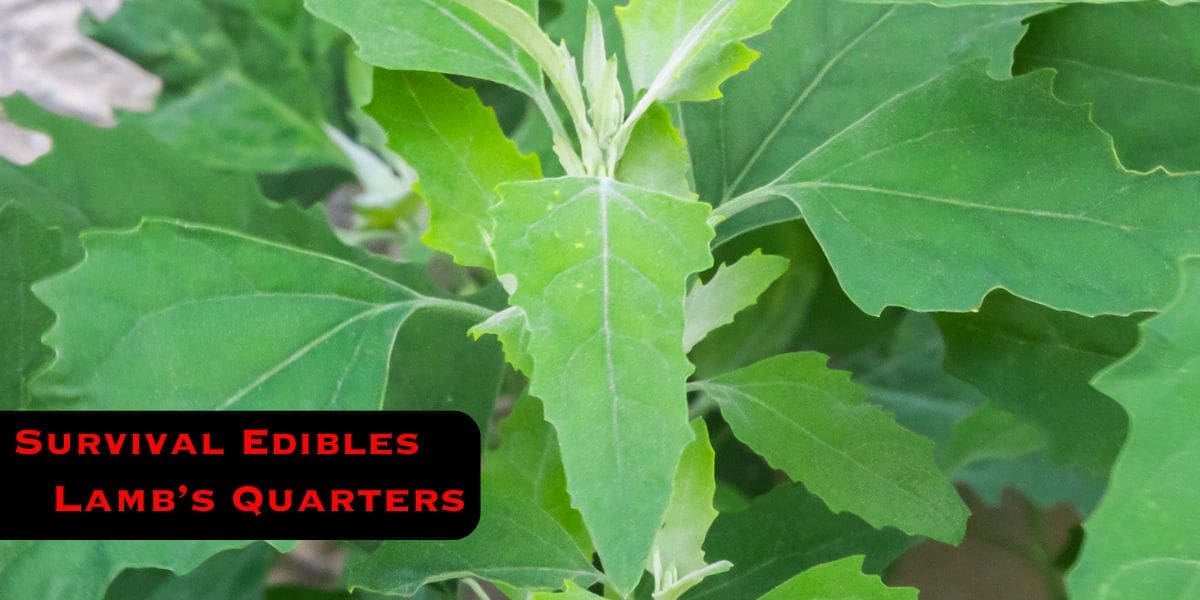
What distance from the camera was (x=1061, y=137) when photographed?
304mm

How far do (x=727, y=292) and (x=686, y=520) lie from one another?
0.24 ft

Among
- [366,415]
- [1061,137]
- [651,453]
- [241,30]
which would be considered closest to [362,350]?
[366,415]

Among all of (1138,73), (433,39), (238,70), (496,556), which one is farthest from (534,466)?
(238,70)

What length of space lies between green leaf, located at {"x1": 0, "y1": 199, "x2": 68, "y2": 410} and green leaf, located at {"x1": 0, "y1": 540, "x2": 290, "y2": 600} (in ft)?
0.28

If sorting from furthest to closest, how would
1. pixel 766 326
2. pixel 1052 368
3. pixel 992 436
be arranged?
pixel 766 326 < pixel 992 436 < pixel 1052 368

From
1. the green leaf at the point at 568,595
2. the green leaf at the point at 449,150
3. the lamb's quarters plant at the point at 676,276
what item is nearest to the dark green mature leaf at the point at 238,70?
the lamb's quarters plant at the point at 676,276

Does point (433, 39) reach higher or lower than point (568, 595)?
higher

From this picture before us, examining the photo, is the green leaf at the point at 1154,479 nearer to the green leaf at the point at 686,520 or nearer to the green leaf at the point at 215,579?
the green leaf at the point at 686,520

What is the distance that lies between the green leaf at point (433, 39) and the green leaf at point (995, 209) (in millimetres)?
109

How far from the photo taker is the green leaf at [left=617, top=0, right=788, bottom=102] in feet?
1.00

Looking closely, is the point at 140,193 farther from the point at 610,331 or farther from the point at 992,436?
the point at 992,436

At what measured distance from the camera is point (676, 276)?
0.26 m

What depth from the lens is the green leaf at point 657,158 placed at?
12.8 inches

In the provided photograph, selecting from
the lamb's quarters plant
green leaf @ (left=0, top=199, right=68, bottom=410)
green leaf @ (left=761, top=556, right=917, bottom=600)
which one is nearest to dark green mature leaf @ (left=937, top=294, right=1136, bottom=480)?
the lamb's quarters plant
